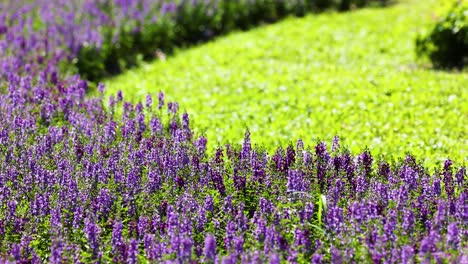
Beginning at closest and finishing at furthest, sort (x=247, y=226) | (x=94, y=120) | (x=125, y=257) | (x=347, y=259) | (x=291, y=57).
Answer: (x=347, y=259), (x=125, y=257), (x=247, y=226), (x=94, y=120), (x=291, y=57)

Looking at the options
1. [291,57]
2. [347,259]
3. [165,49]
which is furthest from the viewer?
[165,49]

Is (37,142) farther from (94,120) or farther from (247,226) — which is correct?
(247,226)

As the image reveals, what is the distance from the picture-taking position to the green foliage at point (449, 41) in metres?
A: 11.0

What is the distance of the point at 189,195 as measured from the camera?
595 centimetres

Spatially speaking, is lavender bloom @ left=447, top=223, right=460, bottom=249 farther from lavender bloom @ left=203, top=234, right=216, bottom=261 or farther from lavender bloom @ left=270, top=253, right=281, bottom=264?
lavender bloom @ left=203, top=234, right=216, bottom=261

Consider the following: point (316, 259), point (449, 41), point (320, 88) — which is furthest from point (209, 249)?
point (449, 41)

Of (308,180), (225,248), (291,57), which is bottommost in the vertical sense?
(225,248)

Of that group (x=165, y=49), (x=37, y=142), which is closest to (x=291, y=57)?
(x=165, y=49)

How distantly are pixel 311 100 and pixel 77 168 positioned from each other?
181 inches

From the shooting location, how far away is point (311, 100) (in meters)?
10.4

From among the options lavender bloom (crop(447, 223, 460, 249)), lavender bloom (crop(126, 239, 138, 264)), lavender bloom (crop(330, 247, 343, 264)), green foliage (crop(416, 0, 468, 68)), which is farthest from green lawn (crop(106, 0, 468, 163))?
lavender bloom (crop(126, 239, 138, 264))

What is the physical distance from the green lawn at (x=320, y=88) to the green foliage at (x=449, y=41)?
0.37 metres

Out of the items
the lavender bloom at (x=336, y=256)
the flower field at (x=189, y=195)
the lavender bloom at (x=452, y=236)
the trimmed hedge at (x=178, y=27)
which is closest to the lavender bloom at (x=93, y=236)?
the flower field at (x=189, y=195)

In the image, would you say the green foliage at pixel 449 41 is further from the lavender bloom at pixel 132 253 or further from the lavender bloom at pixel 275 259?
the lavender bloom at pixel 132 253
